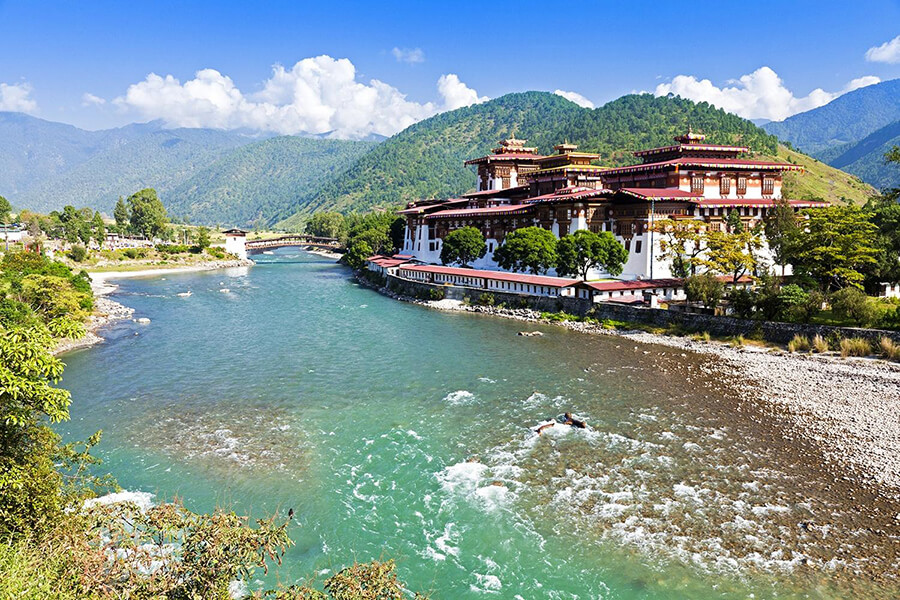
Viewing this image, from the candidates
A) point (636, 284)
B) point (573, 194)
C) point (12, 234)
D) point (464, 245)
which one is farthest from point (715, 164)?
point (12, 234)

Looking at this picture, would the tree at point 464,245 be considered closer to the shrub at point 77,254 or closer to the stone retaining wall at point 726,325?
the stone retaining wall at point 726,325

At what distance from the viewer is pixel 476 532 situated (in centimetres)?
1714

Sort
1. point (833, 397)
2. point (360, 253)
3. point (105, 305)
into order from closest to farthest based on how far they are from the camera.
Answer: point (833, 397) < point (105, 305) < point (360, 253)

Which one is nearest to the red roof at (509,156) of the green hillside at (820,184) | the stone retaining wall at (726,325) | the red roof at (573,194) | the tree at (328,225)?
the red roof at (573,194)

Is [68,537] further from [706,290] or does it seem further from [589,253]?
[589,253]

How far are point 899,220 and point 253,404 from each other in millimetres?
45580

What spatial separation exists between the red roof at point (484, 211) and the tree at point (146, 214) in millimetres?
67017

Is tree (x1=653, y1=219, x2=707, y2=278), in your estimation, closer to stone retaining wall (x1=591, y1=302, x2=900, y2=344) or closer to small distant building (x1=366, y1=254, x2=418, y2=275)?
stone retaining wall (x1=591, y1=302, x2=900, y2=344)

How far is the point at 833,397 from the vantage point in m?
27.2

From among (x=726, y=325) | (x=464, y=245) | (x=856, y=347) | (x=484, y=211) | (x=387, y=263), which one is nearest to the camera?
(x=856, y=347)

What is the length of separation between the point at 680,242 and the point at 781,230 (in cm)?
733

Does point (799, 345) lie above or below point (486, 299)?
below

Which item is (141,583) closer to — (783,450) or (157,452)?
(157,452)

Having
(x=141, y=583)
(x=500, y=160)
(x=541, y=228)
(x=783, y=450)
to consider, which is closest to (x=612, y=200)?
(x=541, y=228)
